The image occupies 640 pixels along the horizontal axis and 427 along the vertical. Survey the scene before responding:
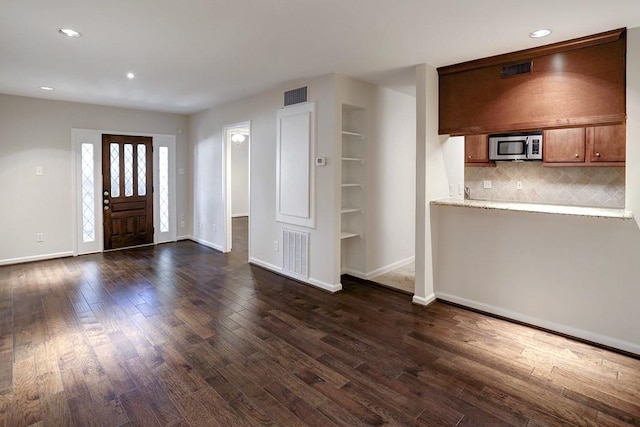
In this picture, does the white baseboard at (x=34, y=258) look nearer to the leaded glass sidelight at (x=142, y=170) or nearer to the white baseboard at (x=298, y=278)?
the leaded glass sidelight at (x=142, y=170)

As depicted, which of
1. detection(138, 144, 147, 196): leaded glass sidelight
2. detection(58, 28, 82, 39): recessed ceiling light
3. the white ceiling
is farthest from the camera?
detection(138, 144, 147, 196): leaded glass sidelight

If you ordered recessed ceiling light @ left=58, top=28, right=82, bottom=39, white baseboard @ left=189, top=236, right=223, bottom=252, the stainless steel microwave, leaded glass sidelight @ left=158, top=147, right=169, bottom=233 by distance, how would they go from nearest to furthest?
recessed ceiling light @ left=58, top=28, right=82, bottom=39
the stainless steel microwave
white baseboard @ left=189, top=236, right=223, bottom=252
leaded glass sidelight @ left=158, top=147, right=169, bottom=233

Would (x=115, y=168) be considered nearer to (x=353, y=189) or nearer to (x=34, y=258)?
(x=34, y=258)

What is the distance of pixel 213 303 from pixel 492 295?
3018 mm

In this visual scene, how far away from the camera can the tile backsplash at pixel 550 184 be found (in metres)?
4.41

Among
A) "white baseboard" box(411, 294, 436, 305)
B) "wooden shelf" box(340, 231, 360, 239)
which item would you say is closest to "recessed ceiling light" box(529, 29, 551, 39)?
"white baseboard" box(411, 294, 436, 305)

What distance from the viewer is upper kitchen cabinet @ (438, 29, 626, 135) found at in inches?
118

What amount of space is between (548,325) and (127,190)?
22.7 ft

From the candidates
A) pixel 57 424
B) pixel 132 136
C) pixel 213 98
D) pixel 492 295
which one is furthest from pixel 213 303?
pixel 132 136

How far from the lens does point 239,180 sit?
11.2 meters

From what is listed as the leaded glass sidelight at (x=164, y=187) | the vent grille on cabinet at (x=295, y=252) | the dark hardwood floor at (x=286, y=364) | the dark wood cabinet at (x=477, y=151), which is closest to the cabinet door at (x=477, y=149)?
the dark wood cabinet at (x=477, y=151)

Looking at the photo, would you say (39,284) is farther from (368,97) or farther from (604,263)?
(604,263)

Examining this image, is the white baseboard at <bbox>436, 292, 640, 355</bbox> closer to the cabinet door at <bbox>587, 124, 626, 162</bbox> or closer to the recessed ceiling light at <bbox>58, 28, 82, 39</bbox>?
the cabinet door at <bbox>587, 124, 626, 162</bbox>

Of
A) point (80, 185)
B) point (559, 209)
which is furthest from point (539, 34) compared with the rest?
point (80, 185)
